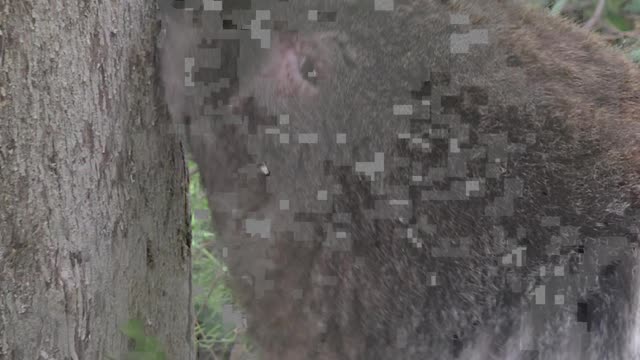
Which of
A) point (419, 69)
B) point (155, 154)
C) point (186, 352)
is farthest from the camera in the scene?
point (186, 352)

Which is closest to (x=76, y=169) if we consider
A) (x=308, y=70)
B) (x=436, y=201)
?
(x=308, y=70)

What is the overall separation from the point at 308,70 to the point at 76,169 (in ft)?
0.99

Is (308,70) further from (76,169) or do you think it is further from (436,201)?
(76,169)

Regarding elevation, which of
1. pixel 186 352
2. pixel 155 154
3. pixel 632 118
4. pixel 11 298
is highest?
pixel 632 118

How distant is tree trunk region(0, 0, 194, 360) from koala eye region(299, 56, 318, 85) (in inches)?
9.8

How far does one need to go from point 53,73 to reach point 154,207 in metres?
0.25

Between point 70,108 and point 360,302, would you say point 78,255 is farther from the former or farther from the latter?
point 360,302

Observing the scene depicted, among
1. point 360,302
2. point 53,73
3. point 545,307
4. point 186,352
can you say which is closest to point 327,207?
point 360,302

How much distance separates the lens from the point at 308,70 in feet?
2.41

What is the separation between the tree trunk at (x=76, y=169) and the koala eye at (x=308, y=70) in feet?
0.82

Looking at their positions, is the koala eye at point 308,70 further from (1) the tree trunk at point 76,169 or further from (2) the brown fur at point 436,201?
(1) the tree trunk at point 76,169

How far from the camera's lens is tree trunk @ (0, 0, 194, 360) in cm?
78

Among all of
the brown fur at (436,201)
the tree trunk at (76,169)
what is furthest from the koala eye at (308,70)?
the tree trunk at (76,169)

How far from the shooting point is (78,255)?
0.84m
